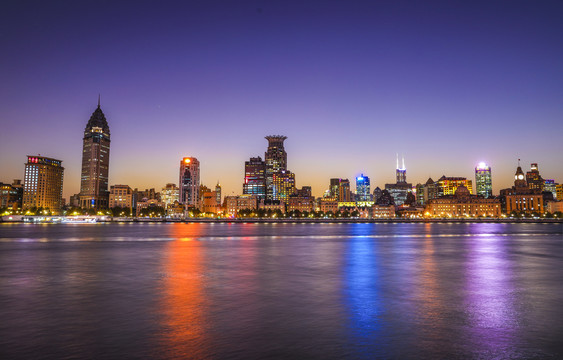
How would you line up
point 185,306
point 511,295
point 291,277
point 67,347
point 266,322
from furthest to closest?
point 291,277
point 511,295
point 185,306
point 266,322
point 67,347

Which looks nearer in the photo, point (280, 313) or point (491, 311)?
point (280, 313)

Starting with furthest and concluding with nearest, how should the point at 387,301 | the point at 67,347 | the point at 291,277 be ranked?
the point at 291,277 → the point at 387,301 → the point at 67,347

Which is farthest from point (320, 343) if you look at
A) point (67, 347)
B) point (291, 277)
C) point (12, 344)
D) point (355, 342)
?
point (291, 277)

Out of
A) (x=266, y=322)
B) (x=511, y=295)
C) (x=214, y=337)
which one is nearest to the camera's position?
(x=214, y=337)

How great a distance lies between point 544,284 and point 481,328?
12248 millimetres

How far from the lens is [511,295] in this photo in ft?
61.1

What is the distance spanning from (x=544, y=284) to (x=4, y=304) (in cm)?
2528

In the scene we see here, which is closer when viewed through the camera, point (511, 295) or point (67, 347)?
point (67, 347)

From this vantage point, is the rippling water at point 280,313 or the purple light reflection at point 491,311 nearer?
the rippling water at point 280,313

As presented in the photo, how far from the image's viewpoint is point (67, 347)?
1071 cm

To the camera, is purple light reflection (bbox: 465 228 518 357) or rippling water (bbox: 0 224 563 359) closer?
rippling water (bbox: 0 224 563 359)

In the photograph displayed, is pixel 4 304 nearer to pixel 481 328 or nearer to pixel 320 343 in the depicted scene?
pixel 320 343

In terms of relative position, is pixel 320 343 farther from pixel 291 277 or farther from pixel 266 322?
pixel 291 277

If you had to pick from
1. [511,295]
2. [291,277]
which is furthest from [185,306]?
[511,295]
